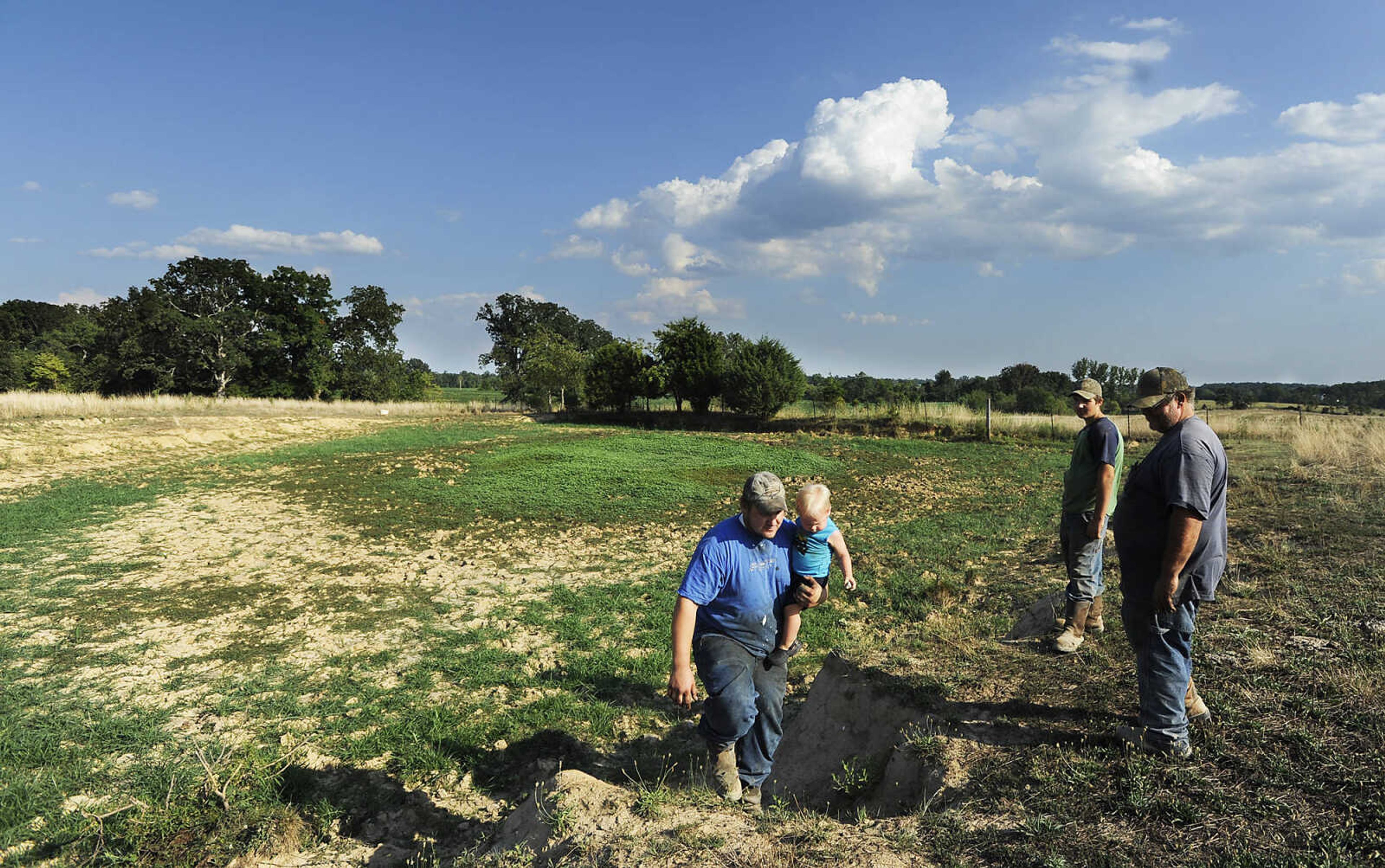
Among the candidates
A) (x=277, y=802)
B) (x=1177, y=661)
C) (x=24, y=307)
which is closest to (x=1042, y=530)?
(x=1177, y=661)

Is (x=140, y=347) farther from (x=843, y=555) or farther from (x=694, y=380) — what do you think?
(x=843, y=555)

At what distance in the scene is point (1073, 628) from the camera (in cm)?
486

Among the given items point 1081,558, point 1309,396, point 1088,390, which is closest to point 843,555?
point 1081,558

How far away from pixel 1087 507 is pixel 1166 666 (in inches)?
74.3

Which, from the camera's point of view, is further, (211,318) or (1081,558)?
(211,318)

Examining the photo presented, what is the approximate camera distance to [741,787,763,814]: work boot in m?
3.22

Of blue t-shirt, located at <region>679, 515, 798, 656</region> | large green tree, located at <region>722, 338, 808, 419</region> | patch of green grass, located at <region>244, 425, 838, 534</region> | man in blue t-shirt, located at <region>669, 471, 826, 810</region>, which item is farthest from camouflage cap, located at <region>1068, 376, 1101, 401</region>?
large green tree, located at <region>722, 338, 808, 419</region>

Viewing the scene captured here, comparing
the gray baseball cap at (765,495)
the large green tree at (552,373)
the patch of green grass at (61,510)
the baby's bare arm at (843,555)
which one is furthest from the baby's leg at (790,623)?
the large green tree at (552,373)

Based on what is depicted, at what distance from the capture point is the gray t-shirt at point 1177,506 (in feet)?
9.81

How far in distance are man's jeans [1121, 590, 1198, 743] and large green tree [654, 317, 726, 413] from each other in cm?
3248

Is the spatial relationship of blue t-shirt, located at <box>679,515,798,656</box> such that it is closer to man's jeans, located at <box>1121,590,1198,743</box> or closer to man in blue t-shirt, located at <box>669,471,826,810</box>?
man in blue t-shirt, located at <box>669,471,826,810</box>

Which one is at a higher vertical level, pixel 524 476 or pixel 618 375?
pixel 618 375

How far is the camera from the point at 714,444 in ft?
76.9

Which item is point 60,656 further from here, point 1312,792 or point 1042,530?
point 1042,530
